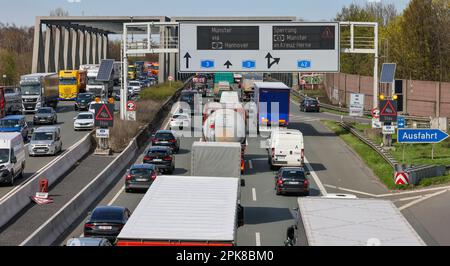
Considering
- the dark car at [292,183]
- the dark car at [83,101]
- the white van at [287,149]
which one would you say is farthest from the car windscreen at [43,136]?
the dark car at [83,101]

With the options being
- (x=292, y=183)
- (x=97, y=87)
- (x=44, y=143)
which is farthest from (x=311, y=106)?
(x=292, y=183)

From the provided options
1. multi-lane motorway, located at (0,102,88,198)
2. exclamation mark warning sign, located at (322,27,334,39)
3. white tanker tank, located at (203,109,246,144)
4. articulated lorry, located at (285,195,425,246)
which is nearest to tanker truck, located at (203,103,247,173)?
white tanker tank, located at (203,109,246,144)

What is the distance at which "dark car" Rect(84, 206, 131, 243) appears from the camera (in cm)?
2603

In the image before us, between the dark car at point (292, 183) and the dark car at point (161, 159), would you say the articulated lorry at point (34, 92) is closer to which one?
the dark car at point (161, 159)

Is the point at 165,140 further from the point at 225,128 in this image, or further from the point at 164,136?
the point at 225,128

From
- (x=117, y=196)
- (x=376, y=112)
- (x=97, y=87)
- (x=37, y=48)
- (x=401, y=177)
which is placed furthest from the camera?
(x=37, y=48)

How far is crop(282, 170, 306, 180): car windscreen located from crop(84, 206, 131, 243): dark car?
1129 centimetres

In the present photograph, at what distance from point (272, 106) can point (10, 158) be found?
78.8 feet

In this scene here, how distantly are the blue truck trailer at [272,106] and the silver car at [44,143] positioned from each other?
1553cm

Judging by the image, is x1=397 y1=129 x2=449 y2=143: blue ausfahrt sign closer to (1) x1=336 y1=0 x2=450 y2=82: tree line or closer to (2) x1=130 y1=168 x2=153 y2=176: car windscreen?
(2) x1=130 y1=168 x2=153 y2=176: car windscreen

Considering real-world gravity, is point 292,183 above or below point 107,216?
below

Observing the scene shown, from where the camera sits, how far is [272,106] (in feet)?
186

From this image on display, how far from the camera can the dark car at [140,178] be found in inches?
1438
